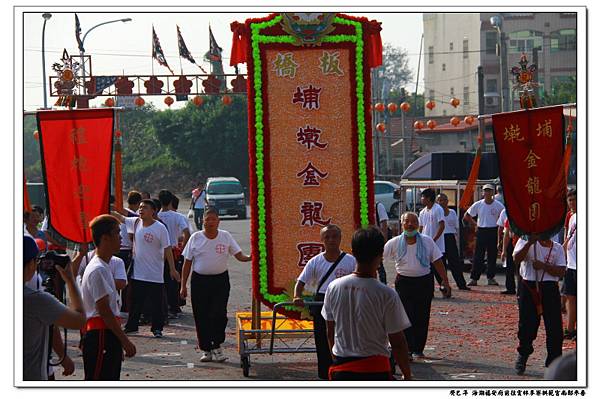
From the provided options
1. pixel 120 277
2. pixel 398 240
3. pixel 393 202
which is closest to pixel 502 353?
pixel 398 240

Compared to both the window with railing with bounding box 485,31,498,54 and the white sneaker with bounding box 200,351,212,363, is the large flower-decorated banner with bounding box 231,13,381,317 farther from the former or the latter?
the window with railing with bounding box 485,31,498,54

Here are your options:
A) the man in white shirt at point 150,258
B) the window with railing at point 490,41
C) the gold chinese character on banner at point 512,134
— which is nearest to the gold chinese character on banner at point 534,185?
the gold chinese character on banner at point 512,134

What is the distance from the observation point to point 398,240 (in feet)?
39.4

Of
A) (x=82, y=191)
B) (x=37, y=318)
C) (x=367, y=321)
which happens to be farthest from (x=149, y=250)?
(x=37, y=318)

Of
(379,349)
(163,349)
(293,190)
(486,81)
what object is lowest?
(163,349)

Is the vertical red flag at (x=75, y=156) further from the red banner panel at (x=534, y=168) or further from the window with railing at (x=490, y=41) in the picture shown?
the window with railing at (x=490, y=41)

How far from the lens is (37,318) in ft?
20.4

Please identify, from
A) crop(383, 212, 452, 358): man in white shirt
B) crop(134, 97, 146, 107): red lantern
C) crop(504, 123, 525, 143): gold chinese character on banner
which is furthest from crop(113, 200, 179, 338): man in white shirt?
crop(134, 97, 146, 107): red lantern

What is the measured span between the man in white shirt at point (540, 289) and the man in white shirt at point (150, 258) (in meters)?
4.35

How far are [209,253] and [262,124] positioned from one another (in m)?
1.56

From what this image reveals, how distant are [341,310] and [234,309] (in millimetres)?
9923

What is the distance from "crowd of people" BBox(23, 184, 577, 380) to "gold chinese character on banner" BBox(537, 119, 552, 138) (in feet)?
3.31
